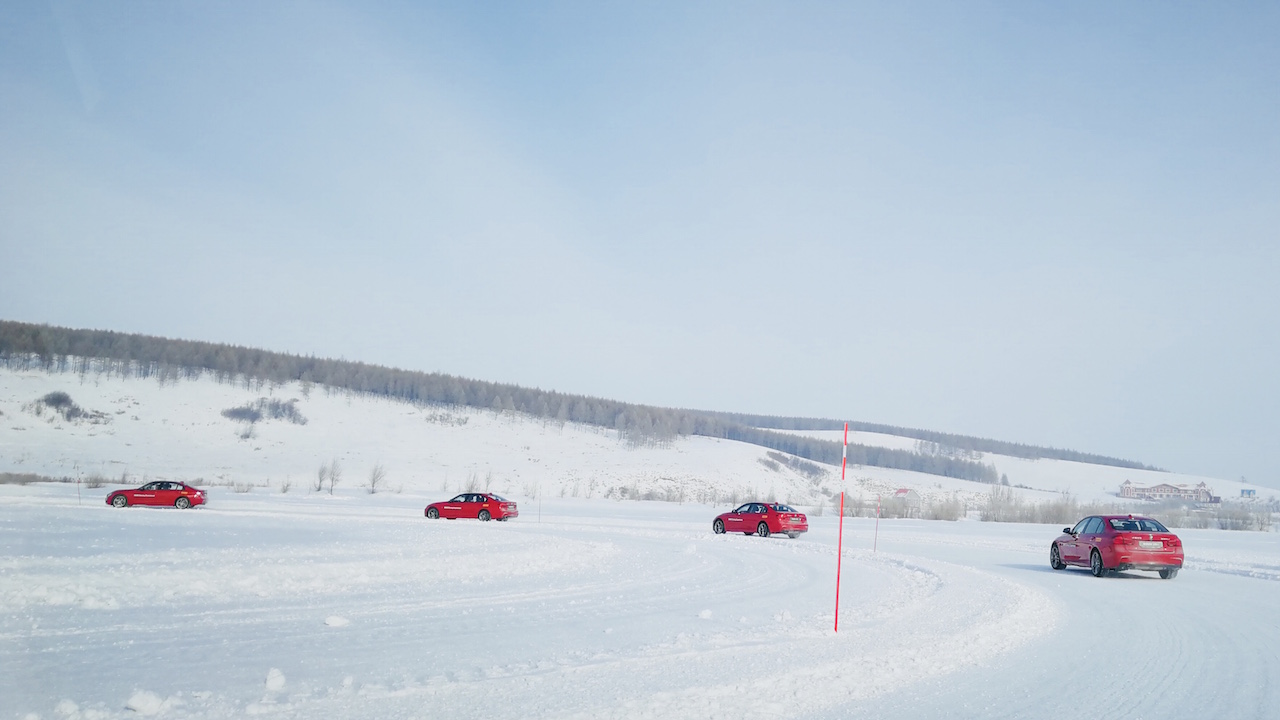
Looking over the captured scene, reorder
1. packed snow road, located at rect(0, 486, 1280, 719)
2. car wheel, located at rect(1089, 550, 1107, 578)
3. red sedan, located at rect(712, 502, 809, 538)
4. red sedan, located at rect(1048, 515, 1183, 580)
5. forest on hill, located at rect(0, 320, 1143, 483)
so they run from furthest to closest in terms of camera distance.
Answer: forest on hill, located at rect(0, 320, 1143, 483), red sedan, located at rect(712, 502, 809, 538), car wheel, located at rect(1089, 550, 1107, 578), red sedan, located at rect(1048, 515, 1183, 580), packed snow road, located at rect(0, 486, 1280, 719)

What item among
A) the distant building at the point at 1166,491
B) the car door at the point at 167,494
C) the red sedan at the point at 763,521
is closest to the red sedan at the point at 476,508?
the red sedan at the point at 763,521

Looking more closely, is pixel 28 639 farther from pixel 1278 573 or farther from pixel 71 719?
pixel 1278 573

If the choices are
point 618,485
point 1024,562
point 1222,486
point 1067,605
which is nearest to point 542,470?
point 618,485

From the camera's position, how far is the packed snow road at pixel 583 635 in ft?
23.3

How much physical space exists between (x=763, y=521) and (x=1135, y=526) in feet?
47.9

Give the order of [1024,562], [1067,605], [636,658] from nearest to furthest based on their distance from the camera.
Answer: [636,658], [1067,605], [1024,562]

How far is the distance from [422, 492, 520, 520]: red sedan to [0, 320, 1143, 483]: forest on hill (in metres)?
28.5

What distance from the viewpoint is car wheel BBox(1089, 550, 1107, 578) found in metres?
19.9

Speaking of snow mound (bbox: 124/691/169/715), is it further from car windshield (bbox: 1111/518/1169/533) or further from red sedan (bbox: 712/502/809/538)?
red sedan (bbox: 712/502/809/538)

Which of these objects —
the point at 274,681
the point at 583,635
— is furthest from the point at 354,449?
the point at 274,681

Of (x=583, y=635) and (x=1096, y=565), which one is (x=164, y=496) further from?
(x=1096, y=565)

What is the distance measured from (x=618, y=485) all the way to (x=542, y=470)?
1023 cm

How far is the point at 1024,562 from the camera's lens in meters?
24.0

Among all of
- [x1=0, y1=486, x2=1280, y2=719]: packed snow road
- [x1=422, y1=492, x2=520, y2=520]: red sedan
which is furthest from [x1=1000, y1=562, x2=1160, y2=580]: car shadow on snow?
[x1=422, y1=492, x2=520, y2=520]: red sedan
